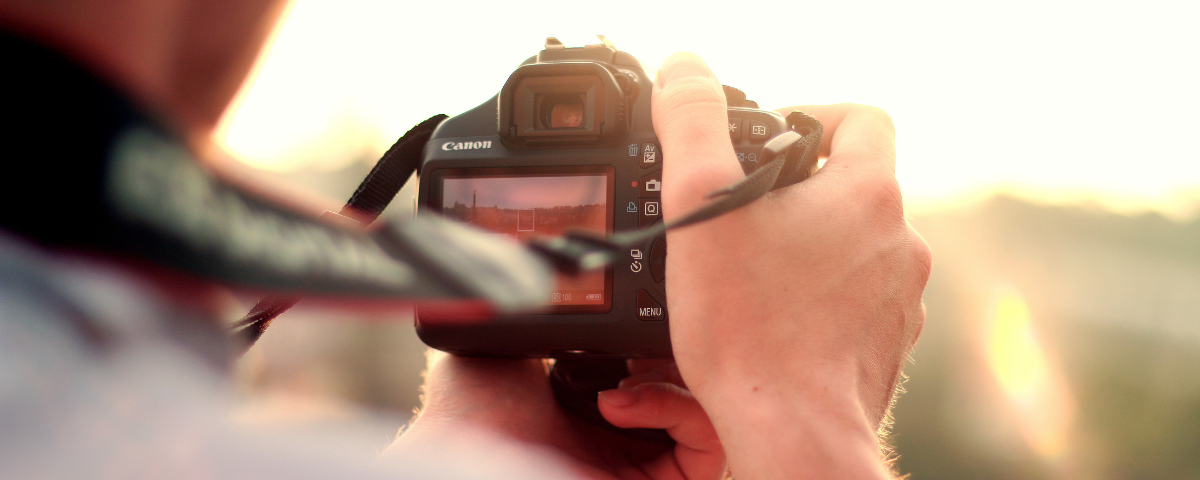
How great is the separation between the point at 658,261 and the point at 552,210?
171 millimetres

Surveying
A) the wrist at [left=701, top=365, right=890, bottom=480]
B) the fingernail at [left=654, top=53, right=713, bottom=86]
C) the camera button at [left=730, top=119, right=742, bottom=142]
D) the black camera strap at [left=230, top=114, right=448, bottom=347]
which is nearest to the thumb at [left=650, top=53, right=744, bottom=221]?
the fingernail at [left=654, top=53, right=713, bottom=86]

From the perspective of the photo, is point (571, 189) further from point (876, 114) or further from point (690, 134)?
point (876, 114)

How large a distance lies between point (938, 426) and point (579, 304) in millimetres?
12320

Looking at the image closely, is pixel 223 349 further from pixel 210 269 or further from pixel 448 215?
pixel 448 215

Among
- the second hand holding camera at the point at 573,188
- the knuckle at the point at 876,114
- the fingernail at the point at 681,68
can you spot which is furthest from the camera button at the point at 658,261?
the knuckle at the point at 876,114

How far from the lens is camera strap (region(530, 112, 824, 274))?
1.20 feet

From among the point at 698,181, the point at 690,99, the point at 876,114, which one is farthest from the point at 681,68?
the point at 876,114

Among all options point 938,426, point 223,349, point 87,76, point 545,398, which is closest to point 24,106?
point 87,76

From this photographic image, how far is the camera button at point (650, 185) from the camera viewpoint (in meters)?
0.94

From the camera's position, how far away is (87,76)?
0.22 metres

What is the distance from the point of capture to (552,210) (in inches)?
37.2

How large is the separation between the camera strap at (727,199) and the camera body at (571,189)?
0.07m

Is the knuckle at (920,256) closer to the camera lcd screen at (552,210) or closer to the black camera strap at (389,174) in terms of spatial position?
the camera lcd screen at (552,210)

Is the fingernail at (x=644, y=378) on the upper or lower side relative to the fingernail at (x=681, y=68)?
lower
